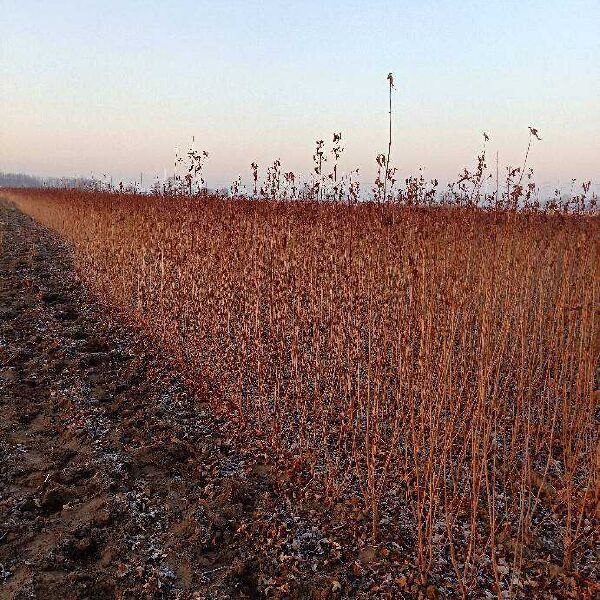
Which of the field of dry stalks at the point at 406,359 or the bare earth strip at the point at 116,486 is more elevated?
the field of dry stalks at the point at 406,359

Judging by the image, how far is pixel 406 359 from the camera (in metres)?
2.59

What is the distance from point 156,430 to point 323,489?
1450 millimetres

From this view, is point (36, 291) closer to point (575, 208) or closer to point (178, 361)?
point (178, 361)

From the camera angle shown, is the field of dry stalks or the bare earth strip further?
the field of dry stalks

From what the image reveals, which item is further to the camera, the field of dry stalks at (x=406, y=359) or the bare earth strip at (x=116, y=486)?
the field of dry stalks at (x=406, y=359)

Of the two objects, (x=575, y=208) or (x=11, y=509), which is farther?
(x=575, y=208)

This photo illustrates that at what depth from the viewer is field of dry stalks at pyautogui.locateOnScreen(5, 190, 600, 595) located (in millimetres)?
2459

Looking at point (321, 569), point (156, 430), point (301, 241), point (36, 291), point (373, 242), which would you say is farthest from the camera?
point (36, 291)

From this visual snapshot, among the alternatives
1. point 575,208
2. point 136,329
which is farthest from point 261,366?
point 575,208

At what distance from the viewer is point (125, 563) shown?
2.34m

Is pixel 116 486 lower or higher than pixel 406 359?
lower

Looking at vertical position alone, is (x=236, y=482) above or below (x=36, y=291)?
below

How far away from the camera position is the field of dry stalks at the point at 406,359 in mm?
2459

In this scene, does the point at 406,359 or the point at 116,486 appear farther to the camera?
the point at 116,486
